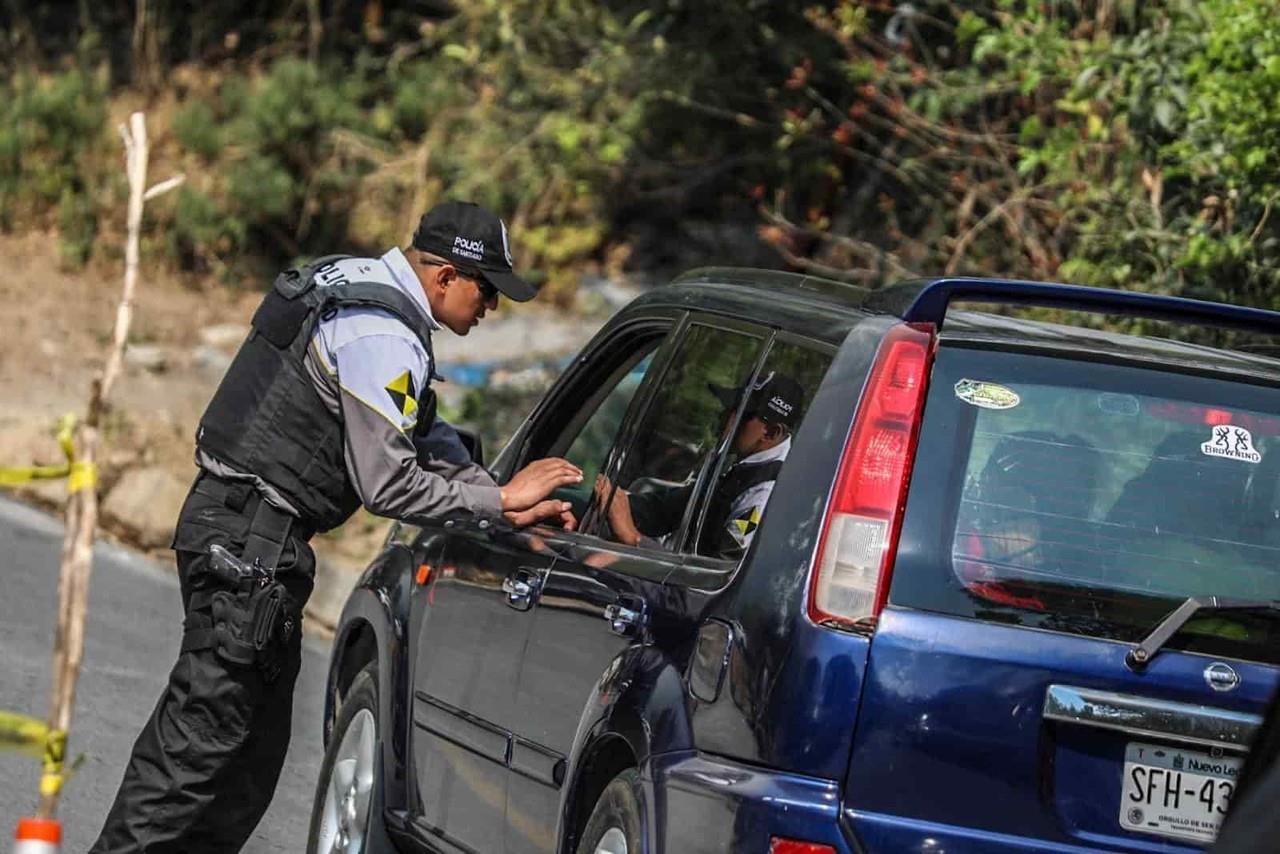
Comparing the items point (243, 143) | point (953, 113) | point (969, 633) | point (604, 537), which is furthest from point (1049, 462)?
point (243, 143)

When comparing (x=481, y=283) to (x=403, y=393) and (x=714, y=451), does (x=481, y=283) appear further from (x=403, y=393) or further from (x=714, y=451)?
(x=714, y=451)

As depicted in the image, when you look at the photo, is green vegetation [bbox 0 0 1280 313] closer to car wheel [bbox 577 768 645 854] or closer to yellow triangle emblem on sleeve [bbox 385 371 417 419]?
yellow triangle emblem on sleeve [bbox 385 371 417 419]

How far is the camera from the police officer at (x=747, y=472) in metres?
4.05

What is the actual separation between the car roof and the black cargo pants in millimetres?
1207

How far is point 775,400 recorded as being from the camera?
415 centimetres

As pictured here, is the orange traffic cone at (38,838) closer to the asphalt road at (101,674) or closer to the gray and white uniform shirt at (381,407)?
the gray and white uniform shirt at (381,407)

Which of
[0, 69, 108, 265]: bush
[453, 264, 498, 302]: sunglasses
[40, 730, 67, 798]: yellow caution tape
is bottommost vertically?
[40, 730, 67, 798]: yellow caution tape

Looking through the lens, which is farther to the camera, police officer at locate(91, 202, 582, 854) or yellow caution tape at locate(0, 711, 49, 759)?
police officer at locate(91, 202, 582, 854)

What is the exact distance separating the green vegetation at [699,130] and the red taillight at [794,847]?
4.49 m

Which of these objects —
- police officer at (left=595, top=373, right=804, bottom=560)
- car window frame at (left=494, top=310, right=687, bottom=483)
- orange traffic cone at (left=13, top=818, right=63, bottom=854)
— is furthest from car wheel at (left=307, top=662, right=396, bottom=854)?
orange traffic cone at (left=13, top=818, right=63, bottom=854)

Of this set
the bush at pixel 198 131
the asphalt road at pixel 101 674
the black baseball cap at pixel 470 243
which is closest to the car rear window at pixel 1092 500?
the black baseball cap at pixel 470 243

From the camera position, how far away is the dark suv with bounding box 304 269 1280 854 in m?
3.43

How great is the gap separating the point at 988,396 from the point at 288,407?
201cm

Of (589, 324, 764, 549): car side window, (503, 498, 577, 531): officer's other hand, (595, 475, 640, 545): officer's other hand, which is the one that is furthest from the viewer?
(503, 498, 577, 531): officer's other hand
